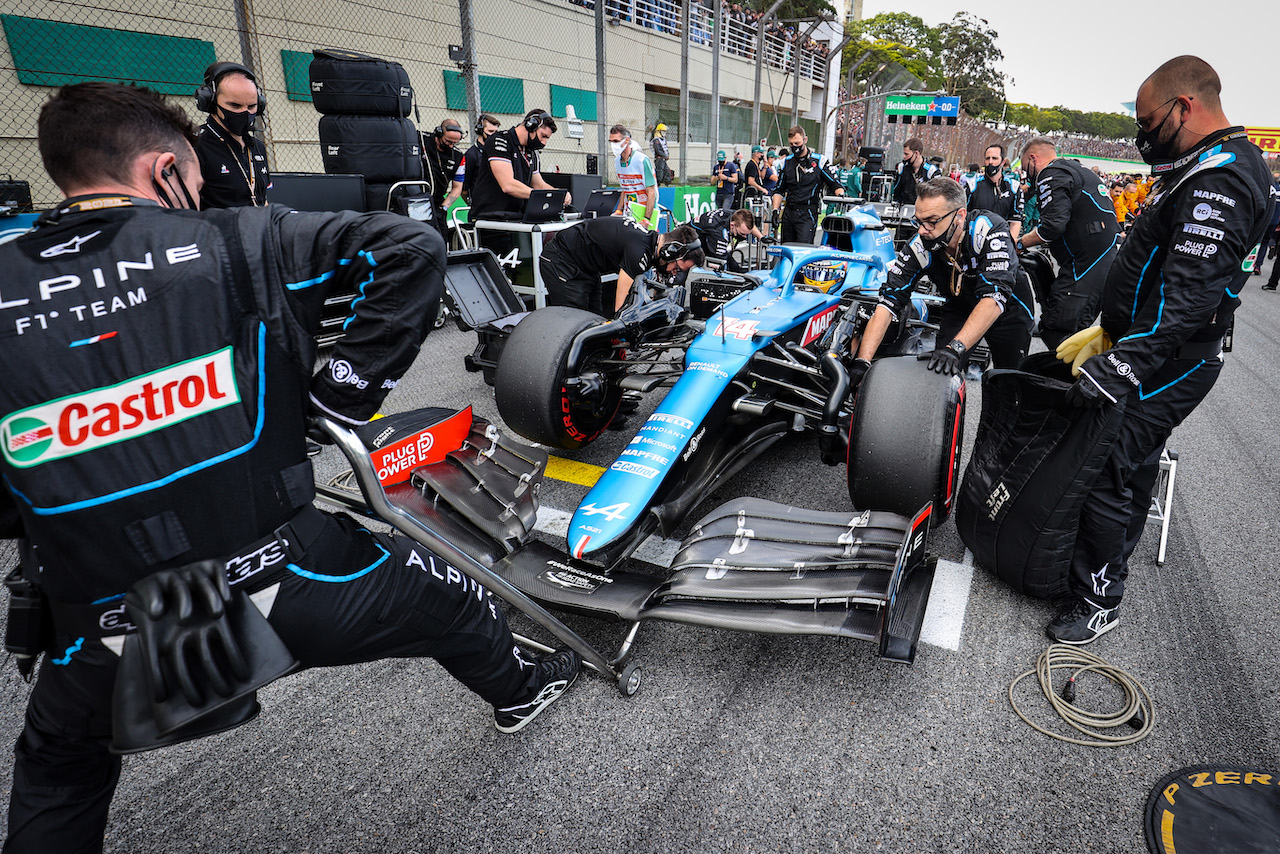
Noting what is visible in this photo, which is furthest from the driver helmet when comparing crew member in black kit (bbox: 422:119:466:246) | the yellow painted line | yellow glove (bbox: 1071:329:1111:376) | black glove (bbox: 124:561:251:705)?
crew member in black kit (bbox: 422:119:466:246)

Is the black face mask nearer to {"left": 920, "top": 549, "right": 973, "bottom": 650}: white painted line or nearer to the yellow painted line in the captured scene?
{"left": 920, "top": 549, "right": 973, "bottom": 650}: white painted line

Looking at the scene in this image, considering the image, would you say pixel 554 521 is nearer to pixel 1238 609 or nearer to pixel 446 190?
pixel 1238 609

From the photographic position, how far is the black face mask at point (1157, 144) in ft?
7.75

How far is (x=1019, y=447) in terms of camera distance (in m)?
2.64

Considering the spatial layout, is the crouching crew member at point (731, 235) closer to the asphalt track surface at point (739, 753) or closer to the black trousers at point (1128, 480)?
the black trousers at point (1128, 480)

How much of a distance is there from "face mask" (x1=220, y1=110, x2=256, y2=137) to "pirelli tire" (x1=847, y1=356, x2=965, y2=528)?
416 centimetres

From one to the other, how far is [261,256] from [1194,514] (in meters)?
4.25

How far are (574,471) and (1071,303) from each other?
377 centimetres

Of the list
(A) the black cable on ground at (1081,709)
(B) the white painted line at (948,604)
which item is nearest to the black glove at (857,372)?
(B) the white painted line at (948,604)

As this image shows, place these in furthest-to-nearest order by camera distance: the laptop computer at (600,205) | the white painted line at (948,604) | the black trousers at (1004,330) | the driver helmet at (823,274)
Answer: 1. the laptop computer at (600,205)
2. the driver helmet at (823,274)
3. the black trousers at (1004,330)
4. the white painted line at (948,604)

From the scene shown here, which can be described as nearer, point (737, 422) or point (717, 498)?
point (737, 422)

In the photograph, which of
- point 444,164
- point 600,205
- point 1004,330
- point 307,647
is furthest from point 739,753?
point 444,164

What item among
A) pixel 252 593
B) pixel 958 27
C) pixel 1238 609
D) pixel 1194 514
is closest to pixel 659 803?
pixel 252 593

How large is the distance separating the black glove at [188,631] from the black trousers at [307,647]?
0.42ft
